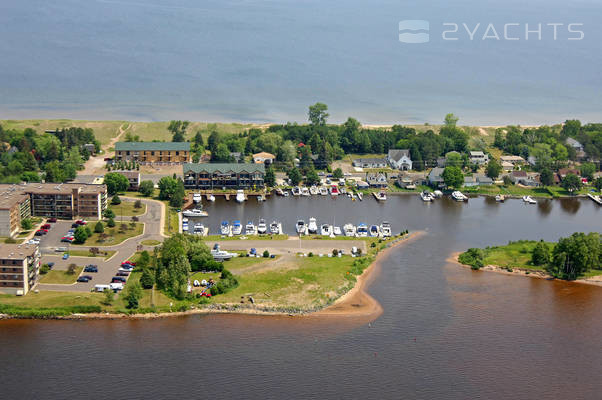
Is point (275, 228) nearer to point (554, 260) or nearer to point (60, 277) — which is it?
point (60, 277)

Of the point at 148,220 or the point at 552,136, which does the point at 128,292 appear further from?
the point at 552,136

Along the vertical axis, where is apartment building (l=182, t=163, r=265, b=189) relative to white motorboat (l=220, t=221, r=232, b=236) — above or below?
above

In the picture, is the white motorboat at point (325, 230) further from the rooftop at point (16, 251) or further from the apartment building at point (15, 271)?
the apartment building at point (15, 271)

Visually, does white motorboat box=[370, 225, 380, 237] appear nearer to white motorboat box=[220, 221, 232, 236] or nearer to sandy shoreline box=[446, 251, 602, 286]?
sandy shoreline box=[446, 251, 602, 286]

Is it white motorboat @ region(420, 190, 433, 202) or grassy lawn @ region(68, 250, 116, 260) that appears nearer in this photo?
grassy lawn @ region(68, 250, 116, 260)

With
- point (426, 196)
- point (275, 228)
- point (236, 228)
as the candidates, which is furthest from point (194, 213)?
point (426, 196)

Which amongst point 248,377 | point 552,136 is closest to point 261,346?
point 248,377

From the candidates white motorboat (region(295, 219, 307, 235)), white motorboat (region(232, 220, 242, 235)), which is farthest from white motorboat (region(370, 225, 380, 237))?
white motorboat (region(232, 220, 242, 235))
